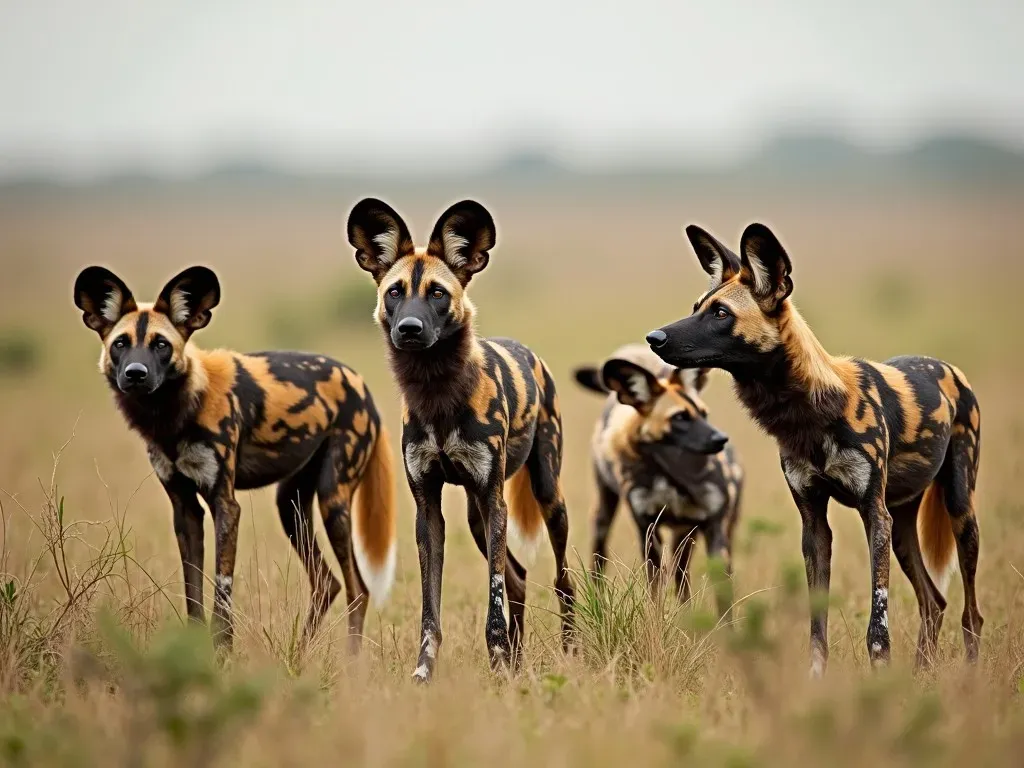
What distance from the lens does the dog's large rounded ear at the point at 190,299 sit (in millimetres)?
5602

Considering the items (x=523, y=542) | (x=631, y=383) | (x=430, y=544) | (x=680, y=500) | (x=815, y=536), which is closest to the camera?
(x=815, y=536)

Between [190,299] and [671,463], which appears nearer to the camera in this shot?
[190,299]

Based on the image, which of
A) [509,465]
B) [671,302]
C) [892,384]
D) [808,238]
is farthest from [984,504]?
[808,238]

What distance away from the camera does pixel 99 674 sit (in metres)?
3.92

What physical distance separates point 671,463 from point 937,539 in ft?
5.46

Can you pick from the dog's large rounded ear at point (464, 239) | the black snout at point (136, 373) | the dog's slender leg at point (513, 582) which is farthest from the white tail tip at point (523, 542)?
the black snout at point (136, 373)

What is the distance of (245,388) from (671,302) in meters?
24.1

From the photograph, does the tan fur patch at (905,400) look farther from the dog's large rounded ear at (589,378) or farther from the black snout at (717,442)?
the dog's large rounded ear at (589,378)

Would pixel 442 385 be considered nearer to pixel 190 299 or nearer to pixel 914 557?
Result: pixel 190 299

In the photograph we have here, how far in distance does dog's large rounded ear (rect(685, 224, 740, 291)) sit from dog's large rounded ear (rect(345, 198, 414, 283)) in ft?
3.85

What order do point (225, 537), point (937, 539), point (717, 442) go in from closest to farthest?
point (225, 537)
point (937, 539)
point (717, 442)

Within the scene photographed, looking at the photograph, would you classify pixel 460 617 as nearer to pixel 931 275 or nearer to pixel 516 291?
pixel 516 291

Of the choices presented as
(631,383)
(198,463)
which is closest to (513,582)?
(198,463)

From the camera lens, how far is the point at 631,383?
7.13 meters
